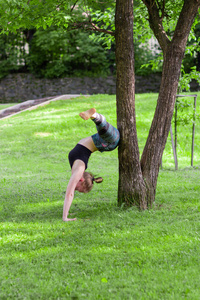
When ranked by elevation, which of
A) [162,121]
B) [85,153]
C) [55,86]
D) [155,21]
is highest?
[155,21]

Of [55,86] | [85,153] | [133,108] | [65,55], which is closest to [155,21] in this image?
[133,108]

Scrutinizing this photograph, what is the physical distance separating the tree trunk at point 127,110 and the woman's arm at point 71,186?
2.46 feet

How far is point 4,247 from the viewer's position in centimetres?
435

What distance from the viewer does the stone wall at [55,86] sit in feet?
88.9

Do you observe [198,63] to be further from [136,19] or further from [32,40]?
[136,19]

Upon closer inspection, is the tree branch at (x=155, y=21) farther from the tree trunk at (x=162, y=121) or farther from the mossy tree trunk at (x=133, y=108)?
the tree trunk at (x=162, y=121)

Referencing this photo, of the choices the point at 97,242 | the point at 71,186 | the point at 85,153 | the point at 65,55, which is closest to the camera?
the point at 97,242

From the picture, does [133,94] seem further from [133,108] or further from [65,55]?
[65,55]

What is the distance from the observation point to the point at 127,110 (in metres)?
5.53

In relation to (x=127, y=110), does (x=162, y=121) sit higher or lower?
lower

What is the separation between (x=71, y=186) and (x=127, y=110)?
1.51 metres

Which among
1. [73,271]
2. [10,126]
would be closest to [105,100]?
[10,126]

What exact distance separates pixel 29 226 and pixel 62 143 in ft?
28.5

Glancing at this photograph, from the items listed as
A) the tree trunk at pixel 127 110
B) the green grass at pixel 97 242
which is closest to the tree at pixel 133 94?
the tree trunk at pixel 127 110
